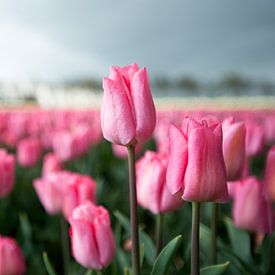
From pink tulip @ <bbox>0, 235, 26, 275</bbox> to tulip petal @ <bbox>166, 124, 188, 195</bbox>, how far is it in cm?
40

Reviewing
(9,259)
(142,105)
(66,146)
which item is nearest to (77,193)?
(9,259)

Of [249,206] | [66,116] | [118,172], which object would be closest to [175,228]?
[249,206]

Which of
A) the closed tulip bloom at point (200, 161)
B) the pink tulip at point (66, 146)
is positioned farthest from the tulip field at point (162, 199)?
the pink tulip at point (66, 146)

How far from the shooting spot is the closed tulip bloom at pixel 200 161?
0.48m

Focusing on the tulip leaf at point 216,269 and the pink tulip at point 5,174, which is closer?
the tulip leaf at point 216,269

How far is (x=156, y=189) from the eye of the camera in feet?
2.42

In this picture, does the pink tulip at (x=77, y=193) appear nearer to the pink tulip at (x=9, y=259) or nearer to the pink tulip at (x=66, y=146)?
the pink tulip at (x=9, y=259)

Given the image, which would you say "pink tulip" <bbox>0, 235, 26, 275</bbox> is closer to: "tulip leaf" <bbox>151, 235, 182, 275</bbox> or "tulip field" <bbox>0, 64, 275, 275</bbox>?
"tulip field" <bbox>0, 64, 275, 275</bbox>

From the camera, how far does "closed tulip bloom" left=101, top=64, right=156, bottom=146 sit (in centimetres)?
53

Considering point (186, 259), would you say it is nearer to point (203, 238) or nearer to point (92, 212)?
point (203, 238)

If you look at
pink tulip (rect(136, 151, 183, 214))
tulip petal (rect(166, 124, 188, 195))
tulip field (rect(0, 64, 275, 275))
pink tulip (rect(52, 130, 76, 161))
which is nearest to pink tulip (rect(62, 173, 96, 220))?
tulip field (rect(0, 64, 275, 275))

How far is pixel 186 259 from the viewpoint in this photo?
2.74ft

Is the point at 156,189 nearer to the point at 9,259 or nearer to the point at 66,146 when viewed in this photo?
the point at 9,259

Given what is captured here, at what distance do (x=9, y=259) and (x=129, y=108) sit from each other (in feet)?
1.28
